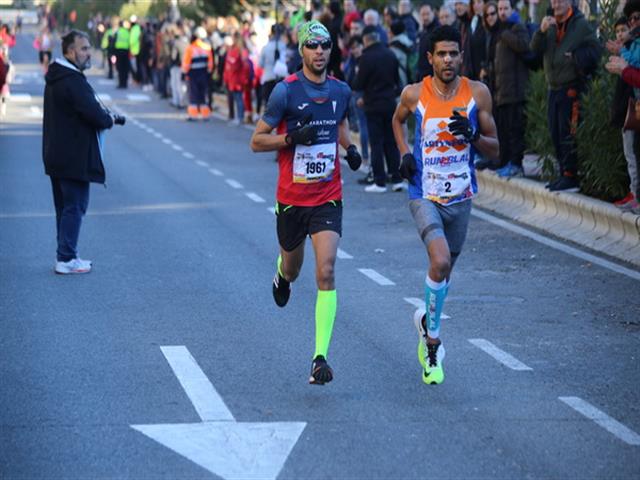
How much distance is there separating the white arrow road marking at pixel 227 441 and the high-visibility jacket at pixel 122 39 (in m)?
41.2

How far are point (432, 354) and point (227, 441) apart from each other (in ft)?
5.93

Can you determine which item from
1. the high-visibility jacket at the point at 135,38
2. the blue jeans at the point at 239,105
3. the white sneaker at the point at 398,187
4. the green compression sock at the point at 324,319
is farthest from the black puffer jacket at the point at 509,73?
the high-visibility jacket at the point at 135,38

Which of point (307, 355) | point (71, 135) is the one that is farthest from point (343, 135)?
point (71, 135)

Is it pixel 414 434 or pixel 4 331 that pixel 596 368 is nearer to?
pixel 414 434

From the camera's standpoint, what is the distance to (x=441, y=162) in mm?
9055

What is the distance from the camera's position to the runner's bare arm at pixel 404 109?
9.16 m

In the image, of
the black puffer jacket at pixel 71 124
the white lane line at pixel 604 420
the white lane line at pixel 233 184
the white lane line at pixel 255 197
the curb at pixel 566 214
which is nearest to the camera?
the white lane line at pixel 604 420

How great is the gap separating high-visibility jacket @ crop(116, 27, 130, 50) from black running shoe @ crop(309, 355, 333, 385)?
135 feet

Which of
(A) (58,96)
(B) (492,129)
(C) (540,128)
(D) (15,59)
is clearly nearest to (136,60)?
(D) (15,59)

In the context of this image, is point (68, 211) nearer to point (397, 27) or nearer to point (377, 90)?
point (377, 90)

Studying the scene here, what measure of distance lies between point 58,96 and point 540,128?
22.0 feet

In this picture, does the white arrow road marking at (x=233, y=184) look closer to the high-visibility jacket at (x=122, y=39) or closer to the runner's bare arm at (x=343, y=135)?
the runner's bare arm at (x=343, y=135)

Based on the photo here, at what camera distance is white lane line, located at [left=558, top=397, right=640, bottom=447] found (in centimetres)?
759

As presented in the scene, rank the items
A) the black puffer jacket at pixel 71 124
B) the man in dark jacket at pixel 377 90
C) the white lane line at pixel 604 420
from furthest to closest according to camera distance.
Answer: the man in dark jacket at pixel 377 90
the black puffer jacket at pixel 71 124
the white lane line at pixel 604 420
